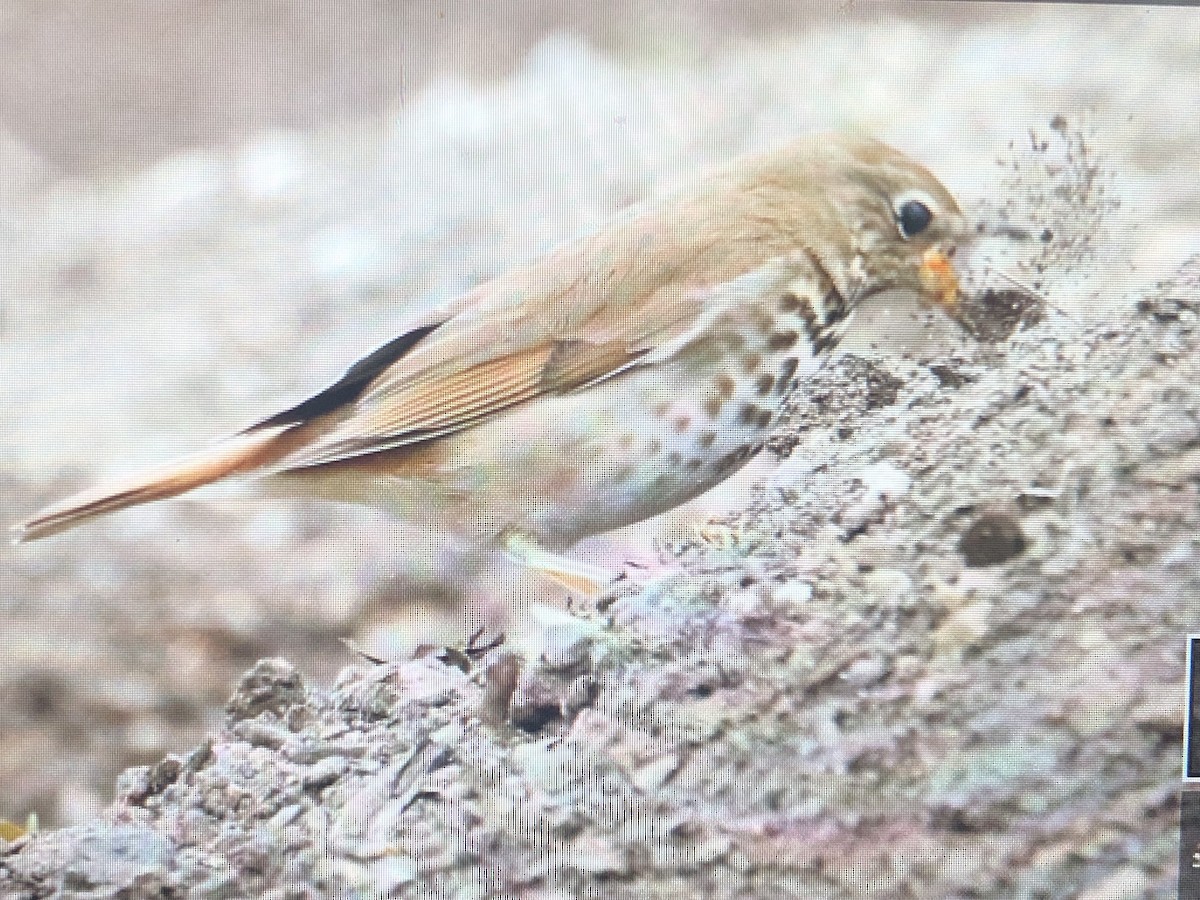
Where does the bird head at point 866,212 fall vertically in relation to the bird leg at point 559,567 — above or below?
above

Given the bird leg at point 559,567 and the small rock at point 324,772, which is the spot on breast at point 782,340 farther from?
the small rock at point 324,772

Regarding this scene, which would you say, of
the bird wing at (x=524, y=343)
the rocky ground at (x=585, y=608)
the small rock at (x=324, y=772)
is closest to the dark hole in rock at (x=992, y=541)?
the rocky ground at (x=585, y=608)

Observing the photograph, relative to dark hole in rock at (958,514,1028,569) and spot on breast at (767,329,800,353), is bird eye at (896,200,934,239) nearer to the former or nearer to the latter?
spot on breast at (767,329,800,353)

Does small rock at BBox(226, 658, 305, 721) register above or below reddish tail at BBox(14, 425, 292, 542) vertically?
below

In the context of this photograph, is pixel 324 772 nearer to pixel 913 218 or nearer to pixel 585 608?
pixel 585 608

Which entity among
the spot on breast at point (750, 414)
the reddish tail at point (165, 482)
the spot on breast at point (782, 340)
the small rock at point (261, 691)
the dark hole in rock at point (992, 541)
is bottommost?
the dark hole in rock at point (992, 541)

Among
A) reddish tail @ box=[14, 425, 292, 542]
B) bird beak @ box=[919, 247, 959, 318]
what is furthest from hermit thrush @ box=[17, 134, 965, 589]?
bird beak @ box=[919, 247, 959, 318]
